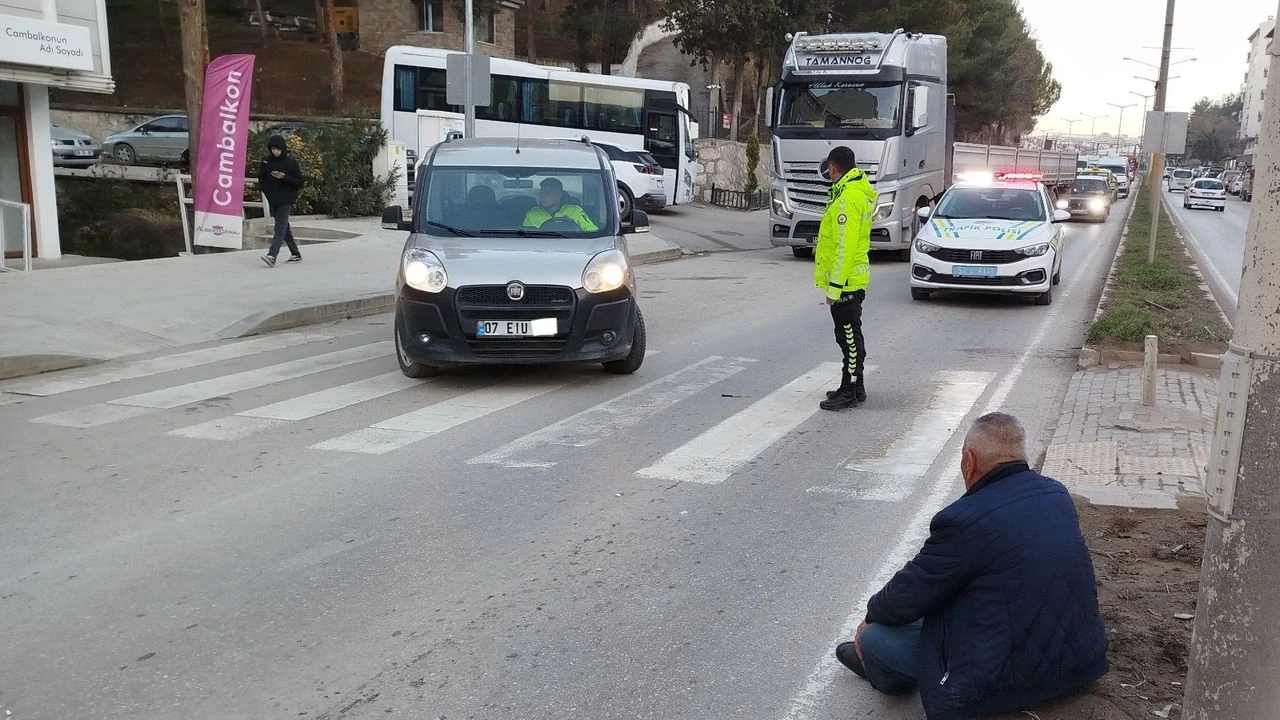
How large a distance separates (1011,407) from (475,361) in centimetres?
427

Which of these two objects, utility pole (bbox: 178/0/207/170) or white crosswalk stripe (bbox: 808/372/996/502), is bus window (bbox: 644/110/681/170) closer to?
utility pole (bbox: 178/0/207/170)

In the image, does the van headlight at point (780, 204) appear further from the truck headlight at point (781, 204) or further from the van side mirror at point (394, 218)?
the van side mirror at point (394, 218)

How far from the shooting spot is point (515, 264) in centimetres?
882

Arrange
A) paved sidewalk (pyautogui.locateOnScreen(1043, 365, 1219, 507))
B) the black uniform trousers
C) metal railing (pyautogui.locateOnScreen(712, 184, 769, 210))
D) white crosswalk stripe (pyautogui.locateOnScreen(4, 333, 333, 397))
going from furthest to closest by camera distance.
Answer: metal railing (pyautogui.locateOnScreen(712, 184, 769, 210)), white crosswalk stripe (pyautogui.locateOnScreen(4, 333, 333, 397)), the black uniform trousers, paved sidewalk (pyautogui.locateOnScreen(1043, 365, 1219, 507))

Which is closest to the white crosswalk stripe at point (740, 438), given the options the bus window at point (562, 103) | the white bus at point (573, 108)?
the white bus at point (573, 108)

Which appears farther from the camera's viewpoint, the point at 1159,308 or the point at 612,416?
the point at 1159,308

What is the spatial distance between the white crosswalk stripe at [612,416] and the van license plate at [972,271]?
5.11m

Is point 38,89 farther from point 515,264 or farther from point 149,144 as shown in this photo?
point 149,144

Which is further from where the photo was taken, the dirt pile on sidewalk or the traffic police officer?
the traffic police officer

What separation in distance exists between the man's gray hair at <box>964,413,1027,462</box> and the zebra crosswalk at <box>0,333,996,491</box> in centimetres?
266

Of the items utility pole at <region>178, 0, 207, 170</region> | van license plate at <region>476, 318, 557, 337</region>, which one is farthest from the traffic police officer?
utility pole at <region>178, 0, 207, 170</region>

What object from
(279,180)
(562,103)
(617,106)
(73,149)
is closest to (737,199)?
(617,106)

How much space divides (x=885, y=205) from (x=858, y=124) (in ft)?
5.00

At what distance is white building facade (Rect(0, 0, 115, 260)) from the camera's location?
17.0 meters
